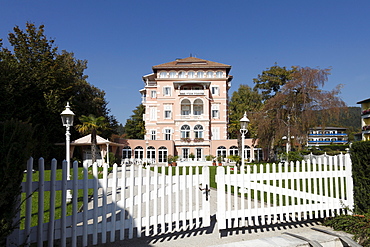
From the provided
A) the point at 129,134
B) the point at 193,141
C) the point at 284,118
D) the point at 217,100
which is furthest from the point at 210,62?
the point at 129,134

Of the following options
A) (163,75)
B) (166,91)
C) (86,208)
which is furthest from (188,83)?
(86,208)

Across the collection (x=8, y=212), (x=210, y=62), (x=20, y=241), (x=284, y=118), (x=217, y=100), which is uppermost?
(x=210, y=62)

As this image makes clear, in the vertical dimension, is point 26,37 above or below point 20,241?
above

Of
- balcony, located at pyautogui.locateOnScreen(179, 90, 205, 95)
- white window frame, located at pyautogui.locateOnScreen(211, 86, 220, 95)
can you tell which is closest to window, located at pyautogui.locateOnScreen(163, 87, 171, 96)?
balcony, located at pyautogui.locateOnScreen(179, 90, 205, 95)

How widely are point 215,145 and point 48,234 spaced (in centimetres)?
3146

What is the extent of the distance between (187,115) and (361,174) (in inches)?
1184

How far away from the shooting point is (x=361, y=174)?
476 cm

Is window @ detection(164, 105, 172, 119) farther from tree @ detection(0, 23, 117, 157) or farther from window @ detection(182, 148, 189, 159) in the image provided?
tree @ detection(0, 23, 117, 157)

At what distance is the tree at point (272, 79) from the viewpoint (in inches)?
1498

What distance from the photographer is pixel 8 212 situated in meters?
2.72

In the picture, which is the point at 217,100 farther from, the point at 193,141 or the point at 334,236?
the point at 334,236

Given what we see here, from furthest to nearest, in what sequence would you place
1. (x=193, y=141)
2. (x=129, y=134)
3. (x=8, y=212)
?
(x=129, y=134) < (x=193, y=141) < (x=8, y=212)

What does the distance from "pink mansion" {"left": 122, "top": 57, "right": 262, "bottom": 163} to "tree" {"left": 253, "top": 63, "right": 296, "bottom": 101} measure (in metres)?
5.61

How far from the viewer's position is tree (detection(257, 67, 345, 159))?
78.4ft
